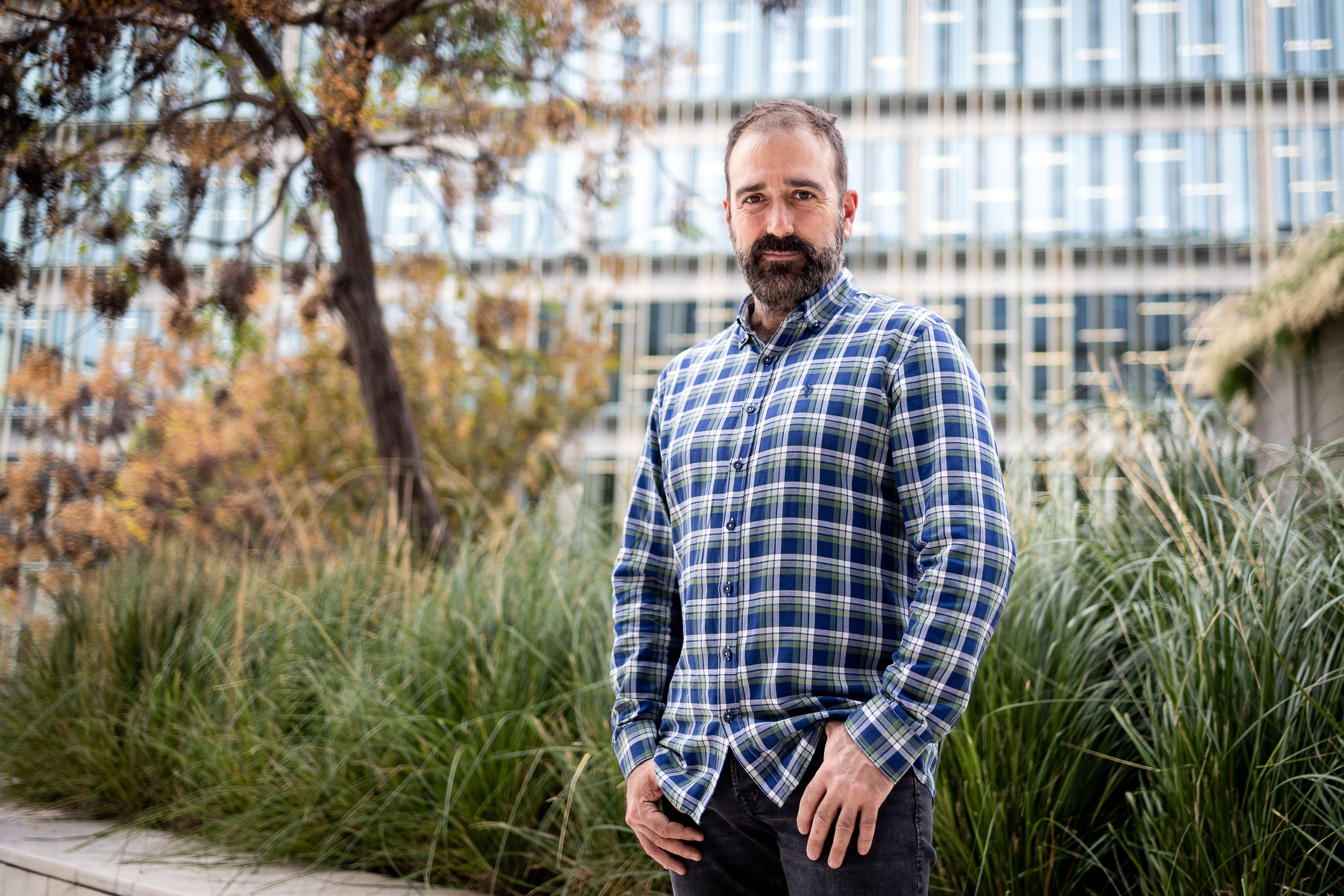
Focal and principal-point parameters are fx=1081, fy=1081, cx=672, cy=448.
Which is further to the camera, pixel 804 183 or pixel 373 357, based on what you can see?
pixel 373 357

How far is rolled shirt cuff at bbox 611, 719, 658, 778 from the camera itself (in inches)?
80.7

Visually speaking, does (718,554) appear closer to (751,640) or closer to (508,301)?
(751,640)

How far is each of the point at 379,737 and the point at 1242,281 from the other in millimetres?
32702

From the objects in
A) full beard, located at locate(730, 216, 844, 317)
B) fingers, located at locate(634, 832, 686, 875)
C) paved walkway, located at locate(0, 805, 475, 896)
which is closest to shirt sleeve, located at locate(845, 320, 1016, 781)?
full beard, located at locate(730, 216, 844, 317)

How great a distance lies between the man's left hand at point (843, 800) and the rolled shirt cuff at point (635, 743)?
0.45 metres

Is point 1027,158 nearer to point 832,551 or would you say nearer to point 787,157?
point 787,157

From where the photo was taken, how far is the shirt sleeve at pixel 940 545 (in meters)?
1.65

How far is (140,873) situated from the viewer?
12.1ft

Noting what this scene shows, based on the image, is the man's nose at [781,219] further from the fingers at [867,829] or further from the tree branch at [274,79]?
the tree branch at [274,79]

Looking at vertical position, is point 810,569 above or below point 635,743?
above

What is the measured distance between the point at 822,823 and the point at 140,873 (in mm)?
3018

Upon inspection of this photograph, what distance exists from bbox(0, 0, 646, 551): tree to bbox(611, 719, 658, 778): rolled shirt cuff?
14.7ft

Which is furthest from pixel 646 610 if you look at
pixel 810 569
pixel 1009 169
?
pixel 1009 169

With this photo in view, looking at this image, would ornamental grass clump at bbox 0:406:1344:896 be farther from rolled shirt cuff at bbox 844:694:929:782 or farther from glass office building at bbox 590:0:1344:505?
glass office building at bbox 590:0:1344:505
